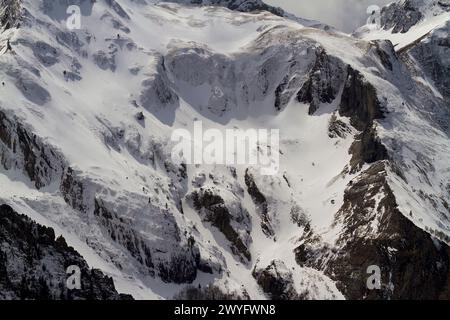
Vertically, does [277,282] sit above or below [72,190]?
below

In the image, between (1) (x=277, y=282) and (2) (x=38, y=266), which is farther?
(1) (x=277, y=282)

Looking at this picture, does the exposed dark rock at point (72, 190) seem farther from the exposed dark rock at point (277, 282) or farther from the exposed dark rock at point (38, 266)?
the exposed dark rock at point (277, 282)

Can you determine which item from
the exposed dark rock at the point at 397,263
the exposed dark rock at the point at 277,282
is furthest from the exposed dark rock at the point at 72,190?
the exposed dark rock at the point at 397,263

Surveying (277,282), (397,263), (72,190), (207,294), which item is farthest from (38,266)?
(397,263)

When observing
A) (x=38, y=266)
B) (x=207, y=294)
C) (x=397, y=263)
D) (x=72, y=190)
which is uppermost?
(x=72, y=190)

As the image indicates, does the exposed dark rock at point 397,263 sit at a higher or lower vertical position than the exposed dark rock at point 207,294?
higher

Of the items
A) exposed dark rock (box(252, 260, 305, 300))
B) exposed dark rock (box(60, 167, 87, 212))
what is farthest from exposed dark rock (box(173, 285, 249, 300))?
exposed dark rock (box(60, 167, 87, 212))

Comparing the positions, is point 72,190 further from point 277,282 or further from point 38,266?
point 277,282
